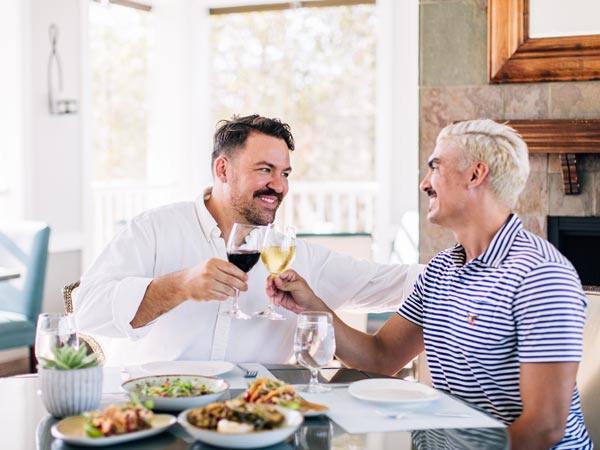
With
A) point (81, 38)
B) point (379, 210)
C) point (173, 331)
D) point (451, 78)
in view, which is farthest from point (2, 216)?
point (173, 331)

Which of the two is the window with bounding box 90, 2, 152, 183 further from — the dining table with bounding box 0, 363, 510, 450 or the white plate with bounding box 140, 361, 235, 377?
the dining table with bounding box 0, 363, 510, 450

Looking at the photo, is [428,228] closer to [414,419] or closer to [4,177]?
[414,419]

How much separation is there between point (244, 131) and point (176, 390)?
3.47 feet

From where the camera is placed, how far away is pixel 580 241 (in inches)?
148

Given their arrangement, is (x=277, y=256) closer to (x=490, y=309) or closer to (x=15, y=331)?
(x=490, y=309)

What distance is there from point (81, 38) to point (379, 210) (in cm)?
233

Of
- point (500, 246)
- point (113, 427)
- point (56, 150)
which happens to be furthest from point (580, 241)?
point (56, 150)

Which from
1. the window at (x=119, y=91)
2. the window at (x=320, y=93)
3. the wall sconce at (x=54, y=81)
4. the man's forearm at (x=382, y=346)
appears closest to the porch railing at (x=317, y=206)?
the window at (x=320, y=93)

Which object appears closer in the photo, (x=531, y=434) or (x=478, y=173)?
(x=531, y=434)

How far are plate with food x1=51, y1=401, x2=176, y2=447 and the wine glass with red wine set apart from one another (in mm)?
623

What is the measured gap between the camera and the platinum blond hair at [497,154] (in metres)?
1.99

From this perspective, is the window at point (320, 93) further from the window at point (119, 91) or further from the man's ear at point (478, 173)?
the man's ear at point (478, 173)

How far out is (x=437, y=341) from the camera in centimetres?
203

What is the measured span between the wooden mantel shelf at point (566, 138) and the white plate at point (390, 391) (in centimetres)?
205
